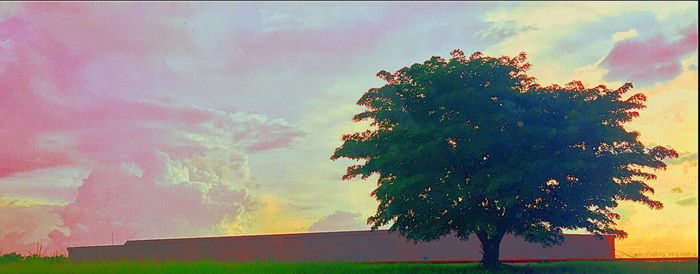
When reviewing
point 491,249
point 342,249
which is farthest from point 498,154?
point 342,249

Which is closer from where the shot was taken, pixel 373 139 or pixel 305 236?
pixel 373 139

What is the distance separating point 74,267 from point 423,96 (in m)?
16.5

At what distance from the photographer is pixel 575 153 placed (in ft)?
105

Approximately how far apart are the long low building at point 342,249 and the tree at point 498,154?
48.9 feet

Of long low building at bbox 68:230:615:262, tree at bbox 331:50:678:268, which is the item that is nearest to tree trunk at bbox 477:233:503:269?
tree at bbox 331:50:678:268

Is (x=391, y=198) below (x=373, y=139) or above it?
below

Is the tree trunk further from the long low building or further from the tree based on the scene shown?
the long low building

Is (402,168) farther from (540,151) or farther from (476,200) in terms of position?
(540,151)

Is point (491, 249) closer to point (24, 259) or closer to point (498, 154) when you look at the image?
point (498, 154)

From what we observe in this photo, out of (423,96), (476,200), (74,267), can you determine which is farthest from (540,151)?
(74,267)

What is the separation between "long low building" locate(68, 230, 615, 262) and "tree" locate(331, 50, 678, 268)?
14909 millimetres

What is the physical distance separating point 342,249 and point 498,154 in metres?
21.2

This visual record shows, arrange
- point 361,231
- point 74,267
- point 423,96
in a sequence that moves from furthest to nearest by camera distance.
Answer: point 361,231 → point 423,96 → point 74,267

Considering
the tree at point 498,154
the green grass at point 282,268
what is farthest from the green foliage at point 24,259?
the tree at point 498,154
